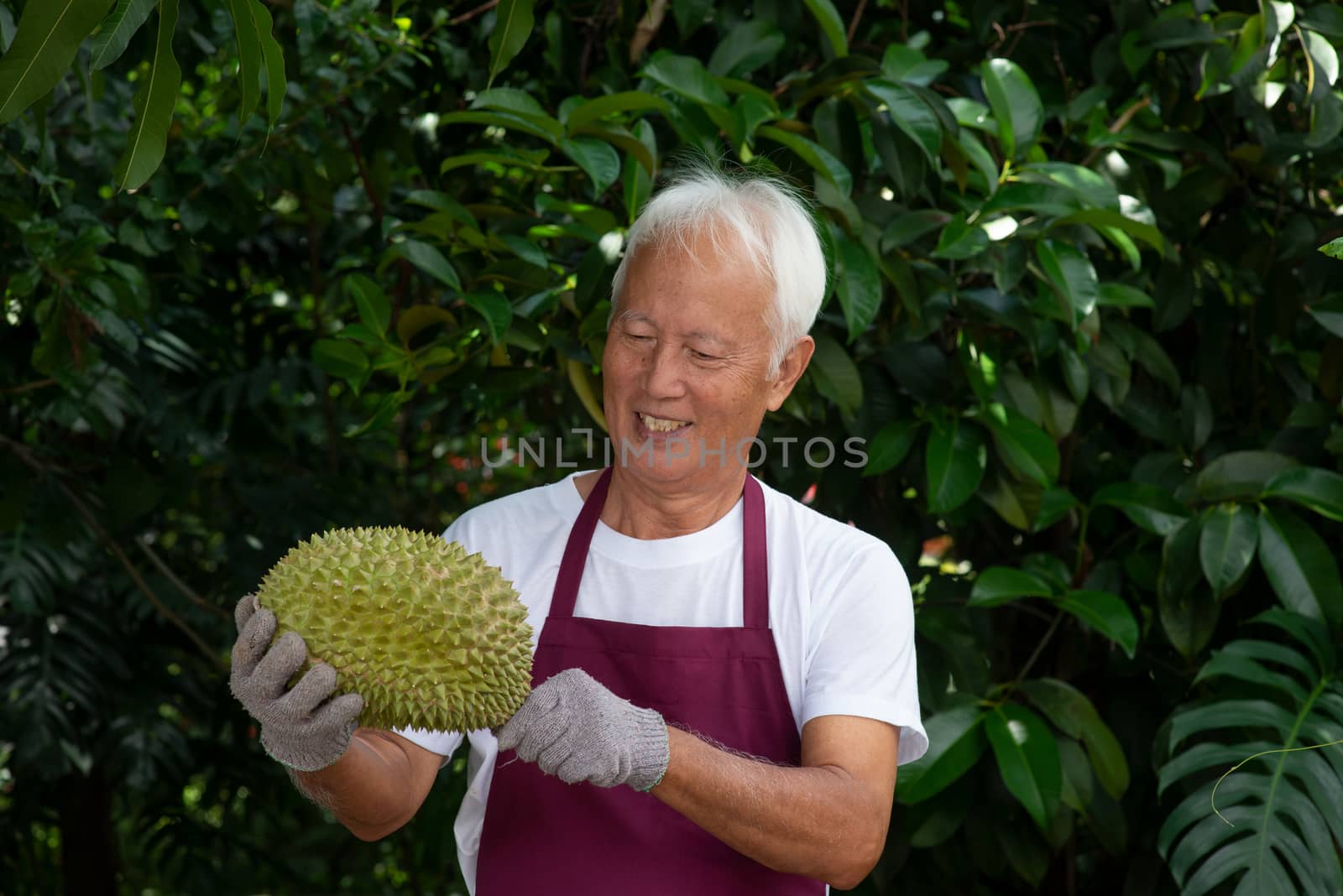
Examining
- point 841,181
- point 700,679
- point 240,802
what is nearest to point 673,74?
point 841,181

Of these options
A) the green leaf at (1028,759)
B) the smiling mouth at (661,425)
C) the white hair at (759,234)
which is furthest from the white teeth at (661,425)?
the green leaf at (1028,759)

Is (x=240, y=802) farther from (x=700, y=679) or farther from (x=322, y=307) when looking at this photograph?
(x=700, y=679)

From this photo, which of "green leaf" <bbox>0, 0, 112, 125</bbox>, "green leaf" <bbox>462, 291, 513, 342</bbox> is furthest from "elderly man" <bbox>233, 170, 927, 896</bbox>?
"green leaf" <bbox>0, 0, 112, 125</bbox>

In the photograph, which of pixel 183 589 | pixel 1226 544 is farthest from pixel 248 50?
pixel 183 589

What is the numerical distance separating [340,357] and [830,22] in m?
1.02

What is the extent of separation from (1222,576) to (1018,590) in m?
0.34

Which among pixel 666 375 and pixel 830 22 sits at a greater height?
pixel 830 22

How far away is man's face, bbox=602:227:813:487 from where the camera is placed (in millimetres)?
1631

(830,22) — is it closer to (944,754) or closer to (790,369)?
(790,369)

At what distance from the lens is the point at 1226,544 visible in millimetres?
2145

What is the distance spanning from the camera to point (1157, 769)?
2.11 m

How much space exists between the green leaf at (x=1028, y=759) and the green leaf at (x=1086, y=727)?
5cm

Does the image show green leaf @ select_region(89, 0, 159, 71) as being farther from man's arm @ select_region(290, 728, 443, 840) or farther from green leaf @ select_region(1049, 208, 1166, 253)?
green leaf @ select_region(1049, 208, 1166, 253)

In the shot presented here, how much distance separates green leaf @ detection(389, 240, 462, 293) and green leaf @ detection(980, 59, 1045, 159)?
98cm
